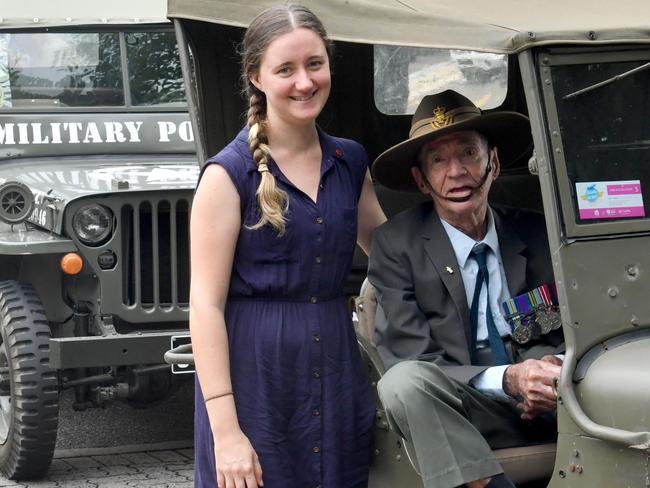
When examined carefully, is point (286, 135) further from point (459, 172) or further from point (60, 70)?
point (60, 70)

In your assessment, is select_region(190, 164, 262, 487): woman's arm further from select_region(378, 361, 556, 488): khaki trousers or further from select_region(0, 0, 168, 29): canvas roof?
select_region(0, 0, 168, 29): canvas roof

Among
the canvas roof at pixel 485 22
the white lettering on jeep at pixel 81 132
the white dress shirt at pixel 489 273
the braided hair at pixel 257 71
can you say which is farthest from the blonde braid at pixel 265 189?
Result: the white lettering on jeep at pixel 81 132

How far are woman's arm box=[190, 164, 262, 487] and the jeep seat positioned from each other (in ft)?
1.61

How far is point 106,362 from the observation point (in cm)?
→ 674

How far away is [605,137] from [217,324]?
112 centimetres

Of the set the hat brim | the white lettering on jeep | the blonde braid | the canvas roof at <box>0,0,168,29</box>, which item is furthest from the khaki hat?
the canvas roof at <box>0,0,168,29</box>

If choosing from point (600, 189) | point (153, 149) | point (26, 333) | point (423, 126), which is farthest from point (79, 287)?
point (600, 189)

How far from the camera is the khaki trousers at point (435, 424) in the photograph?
11.5ft

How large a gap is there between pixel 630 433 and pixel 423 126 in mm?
1317

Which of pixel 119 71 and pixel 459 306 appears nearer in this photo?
pixel 459 306

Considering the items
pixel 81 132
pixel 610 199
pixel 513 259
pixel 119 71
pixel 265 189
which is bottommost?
pixel 513 259

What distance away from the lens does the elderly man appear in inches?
140

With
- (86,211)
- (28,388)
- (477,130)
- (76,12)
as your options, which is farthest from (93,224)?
(477,130)

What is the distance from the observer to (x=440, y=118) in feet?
13.4
